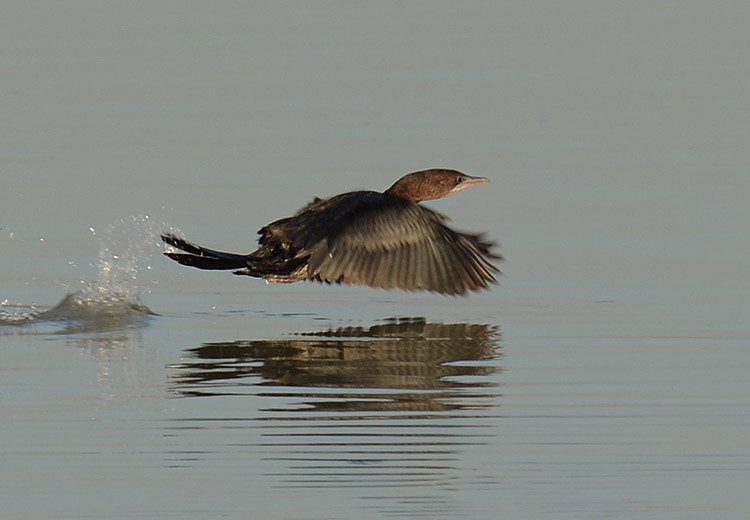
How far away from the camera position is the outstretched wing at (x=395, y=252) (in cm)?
1176

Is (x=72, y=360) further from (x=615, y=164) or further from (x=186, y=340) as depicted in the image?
(x=615, y=164)

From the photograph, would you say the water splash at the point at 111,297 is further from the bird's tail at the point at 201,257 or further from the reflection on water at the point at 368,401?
the reflection on water at the point at 368,401

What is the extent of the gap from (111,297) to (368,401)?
11.4ft

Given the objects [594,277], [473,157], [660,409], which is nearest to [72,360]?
[660,409]

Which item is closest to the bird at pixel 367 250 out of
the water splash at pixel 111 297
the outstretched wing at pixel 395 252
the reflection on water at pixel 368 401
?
the outstretched wing at pixel 395 252

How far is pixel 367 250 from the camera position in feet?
38.7

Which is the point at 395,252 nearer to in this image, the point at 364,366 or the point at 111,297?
the point at 364,366

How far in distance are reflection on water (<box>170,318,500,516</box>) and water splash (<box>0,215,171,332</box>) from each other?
1077 mm

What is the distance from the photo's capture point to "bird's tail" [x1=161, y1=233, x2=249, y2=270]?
1200 cm

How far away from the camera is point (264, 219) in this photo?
15516 millimetres

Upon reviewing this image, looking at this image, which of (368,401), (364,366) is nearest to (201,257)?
(364,366)

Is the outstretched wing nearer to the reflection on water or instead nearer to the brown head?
the reflection on water

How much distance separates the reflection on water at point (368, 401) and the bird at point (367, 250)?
34 centimetres

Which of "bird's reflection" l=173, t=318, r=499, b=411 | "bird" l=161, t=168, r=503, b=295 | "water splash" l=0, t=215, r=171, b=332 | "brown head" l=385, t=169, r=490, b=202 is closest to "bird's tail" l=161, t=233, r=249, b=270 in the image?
"bird" l=161, t=168, r=503, b=295
